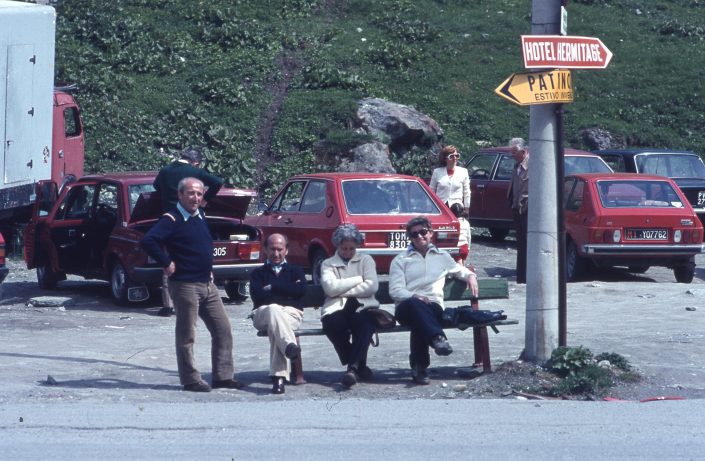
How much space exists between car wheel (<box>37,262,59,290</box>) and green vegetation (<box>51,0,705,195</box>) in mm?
9719

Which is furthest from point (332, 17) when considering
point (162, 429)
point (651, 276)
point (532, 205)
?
point (162, 429)

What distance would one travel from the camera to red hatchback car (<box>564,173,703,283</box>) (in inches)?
607

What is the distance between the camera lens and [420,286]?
9.57 metres

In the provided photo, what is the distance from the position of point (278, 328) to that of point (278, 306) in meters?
0.23

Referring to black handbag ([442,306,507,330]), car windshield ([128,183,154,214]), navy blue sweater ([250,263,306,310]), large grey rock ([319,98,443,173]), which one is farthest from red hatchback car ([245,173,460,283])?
large grey rock ([319,98,443,173])

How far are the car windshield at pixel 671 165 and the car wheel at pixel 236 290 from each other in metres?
9.60

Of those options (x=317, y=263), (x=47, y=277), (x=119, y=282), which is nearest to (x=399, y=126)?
(x=317, y=263)

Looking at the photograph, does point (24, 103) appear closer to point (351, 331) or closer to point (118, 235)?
point (118, 235)

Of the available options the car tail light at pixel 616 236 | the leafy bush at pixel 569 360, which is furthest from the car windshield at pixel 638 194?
the leafy bush at pixel 569 360

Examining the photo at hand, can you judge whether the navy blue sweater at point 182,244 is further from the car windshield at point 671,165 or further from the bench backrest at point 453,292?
the car windshield at point 671,165

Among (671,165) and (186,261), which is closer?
(186,261)

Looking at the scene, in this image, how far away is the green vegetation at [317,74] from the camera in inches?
1044

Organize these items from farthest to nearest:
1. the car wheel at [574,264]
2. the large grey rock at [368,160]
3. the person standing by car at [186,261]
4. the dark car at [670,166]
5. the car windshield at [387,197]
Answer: the large grey rock at [368,160] < the dark car at [670,166] < the car wheel at [574,264] < the car windshield at [387,197] < the person standing by car at [186,261]

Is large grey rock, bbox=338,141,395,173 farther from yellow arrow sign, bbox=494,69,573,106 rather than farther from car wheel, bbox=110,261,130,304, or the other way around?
yellow arrow sign, bbox=494,69,573,106
